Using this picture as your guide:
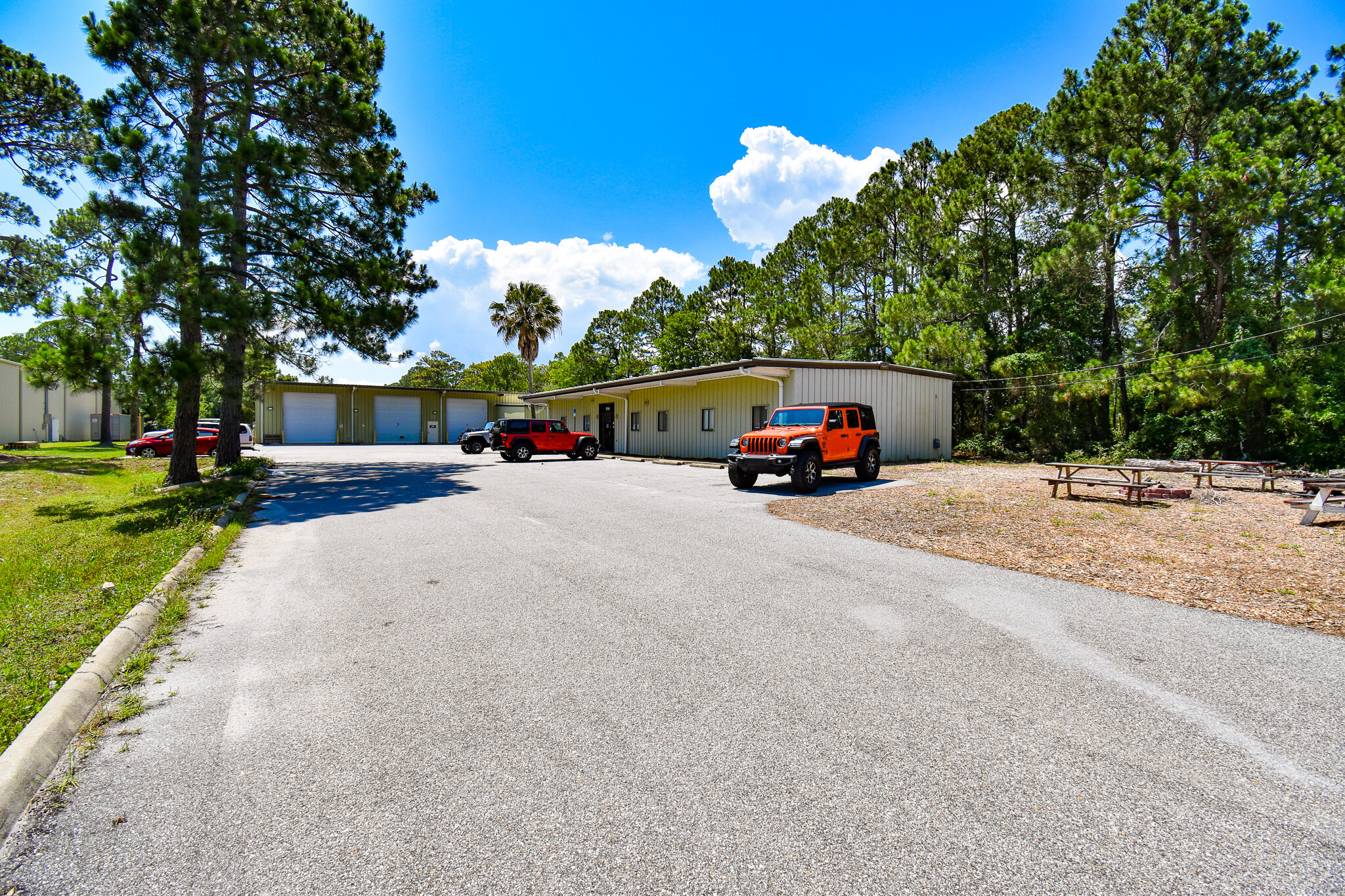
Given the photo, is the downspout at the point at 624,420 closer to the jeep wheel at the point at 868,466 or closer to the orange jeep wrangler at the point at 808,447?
the orange jeep wrangler at the point at 808,447

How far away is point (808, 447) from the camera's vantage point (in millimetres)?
13125

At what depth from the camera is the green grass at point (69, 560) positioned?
145 inches

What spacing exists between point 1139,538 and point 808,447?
20.9 feet

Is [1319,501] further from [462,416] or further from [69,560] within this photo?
[462,416]

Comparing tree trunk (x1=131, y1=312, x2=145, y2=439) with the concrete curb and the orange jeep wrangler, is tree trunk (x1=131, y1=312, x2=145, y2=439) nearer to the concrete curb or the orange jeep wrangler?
the concrete curb

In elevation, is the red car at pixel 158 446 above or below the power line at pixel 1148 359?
below

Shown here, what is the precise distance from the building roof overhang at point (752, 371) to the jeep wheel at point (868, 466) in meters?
4.56

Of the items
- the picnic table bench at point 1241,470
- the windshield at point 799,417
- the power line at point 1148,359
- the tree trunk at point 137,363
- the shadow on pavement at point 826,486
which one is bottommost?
the shadow on pavement at point 826,486

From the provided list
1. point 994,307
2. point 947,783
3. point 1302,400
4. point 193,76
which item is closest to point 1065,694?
point 947,783

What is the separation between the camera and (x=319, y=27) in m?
15.1

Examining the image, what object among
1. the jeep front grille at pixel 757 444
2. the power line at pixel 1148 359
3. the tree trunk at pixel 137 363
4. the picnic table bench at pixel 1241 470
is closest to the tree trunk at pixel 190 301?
the tree trunk at pixel 137 363

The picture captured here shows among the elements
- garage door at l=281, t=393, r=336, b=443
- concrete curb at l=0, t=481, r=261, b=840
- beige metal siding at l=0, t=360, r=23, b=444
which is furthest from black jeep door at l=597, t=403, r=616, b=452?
beige metal siding at l=0, t=360, r=23, b=444

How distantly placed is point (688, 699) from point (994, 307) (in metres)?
Result: 26.7

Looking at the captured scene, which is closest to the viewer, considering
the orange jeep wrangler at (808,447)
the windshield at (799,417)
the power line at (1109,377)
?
the orange jeep wrangler at (808,447)
